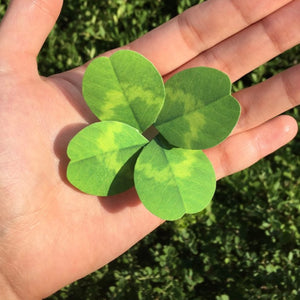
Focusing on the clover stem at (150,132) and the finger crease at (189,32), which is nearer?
the clover stem at (150,132)

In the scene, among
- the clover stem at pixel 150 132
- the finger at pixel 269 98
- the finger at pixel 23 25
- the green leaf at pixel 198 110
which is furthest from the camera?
the finger at pixel 269 98

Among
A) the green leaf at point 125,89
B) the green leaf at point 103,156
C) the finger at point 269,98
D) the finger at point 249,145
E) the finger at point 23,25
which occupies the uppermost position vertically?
the finger at point 23,25

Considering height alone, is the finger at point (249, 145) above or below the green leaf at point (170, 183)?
below

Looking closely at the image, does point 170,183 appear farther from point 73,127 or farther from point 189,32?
point 189,32

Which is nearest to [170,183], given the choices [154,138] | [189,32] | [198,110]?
[154,138]

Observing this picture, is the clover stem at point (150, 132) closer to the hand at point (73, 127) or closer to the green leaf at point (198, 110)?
the green leaf at point (198, 110)

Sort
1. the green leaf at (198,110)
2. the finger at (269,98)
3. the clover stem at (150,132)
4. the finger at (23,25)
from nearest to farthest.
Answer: the green leaf at (198,110) → the finger at (23,25) → the clover stem at (150,132) → the finger at (269,98)

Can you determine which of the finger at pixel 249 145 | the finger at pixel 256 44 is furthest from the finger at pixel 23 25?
the finger at pixel 249 145
